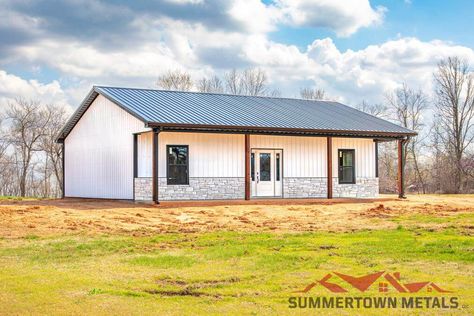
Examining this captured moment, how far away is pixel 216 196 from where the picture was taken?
2459 centimetres

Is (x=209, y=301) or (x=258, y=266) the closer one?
(x=209, y=301)

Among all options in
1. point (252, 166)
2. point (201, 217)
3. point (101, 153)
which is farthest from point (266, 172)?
point (201, 217)

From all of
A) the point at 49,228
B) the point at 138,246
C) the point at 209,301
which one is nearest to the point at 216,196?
the point at 49,228

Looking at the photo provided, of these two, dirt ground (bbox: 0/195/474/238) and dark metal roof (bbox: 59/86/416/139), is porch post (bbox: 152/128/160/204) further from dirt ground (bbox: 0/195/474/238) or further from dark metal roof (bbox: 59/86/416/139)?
dirt ground (bbox: 0/195/474/238)

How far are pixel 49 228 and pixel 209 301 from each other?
351 inches

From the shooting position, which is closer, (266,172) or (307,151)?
(266,172)

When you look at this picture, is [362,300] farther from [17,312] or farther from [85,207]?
[85,207]

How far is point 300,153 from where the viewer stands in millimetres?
26656

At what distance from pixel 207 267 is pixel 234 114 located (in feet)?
53.1

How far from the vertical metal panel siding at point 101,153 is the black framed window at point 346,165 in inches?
366

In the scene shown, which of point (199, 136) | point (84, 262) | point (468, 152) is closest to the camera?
point (84, 262)

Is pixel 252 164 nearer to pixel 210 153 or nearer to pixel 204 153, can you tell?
pixel 210 153

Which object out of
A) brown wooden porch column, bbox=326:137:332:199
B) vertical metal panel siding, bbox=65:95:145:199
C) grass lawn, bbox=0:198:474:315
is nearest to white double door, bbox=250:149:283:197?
brown wooden porch column, bbox=326:137:332:199

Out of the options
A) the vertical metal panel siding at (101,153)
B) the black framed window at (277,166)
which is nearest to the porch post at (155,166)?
the vertical metal panel siding at (101,153)
